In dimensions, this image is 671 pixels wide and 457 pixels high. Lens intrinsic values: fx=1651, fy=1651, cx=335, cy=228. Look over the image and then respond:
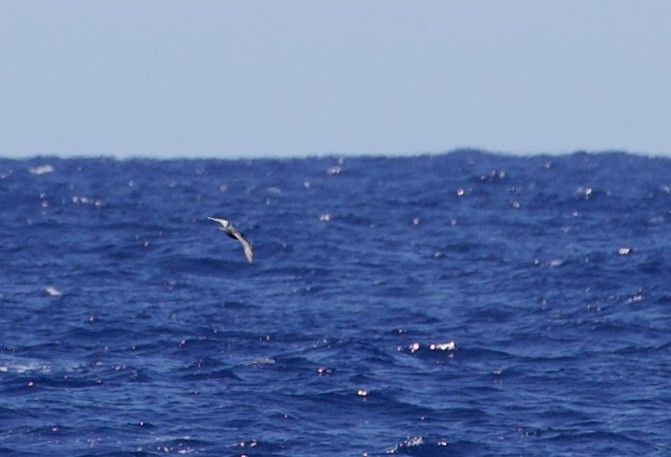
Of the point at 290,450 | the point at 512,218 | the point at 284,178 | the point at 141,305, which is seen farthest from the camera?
the point at 284,178

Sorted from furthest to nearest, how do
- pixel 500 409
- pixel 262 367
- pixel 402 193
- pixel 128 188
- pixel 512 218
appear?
pixel 128 188 < pixel 402 193 < pixel 512 218 < pixel 262 367 < pixel 500 409

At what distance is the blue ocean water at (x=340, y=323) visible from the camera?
27953 mm

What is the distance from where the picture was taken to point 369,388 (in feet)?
100

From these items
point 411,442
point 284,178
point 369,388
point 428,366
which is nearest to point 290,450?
point 411,442

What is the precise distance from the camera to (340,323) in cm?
3734

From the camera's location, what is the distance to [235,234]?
26781 millimetres

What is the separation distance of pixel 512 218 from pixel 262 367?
2539 centimetres

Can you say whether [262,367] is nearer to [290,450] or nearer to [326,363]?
[326,363]

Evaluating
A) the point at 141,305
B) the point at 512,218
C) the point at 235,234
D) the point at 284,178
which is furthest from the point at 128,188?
the point at 235,234

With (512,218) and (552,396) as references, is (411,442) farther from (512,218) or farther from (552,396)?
(512,218)

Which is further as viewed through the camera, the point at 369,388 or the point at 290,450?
the point at 369,388

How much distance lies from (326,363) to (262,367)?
1300 millimetres

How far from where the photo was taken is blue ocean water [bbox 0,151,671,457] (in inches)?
1101

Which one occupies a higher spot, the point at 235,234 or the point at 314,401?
the point at 235,234
